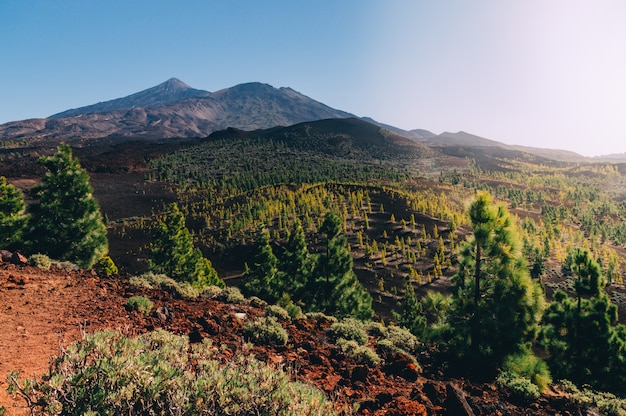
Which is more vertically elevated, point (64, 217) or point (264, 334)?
point (64, 217)

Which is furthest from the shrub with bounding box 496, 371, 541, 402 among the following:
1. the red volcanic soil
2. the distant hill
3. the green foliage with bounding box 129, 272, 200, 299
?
the distant hill

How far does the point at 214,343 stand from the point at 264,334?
1.27m

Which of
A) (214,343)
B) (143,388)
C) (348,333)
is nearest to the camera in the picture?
(143,388)

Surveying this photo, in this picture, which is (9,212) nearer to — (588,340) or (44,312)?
(44,312)

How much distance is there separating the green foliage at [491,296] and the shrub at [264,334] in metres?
5.07

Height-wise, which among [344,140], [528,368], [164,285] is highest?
[344,140]

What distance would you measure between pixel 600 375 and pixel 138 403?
15411 millimetres

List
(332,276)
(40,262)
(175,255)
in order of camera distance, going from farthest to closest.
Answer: (175,255), (332,276), (40,262)

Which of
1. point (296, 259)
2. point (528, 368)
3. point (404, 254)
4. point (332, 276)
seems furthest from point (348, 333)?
point (404, 254)

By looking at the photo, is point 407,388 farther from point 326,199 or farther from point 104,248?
point 326,199

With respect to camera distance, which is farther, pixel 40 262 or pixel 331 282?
pixel 331 282

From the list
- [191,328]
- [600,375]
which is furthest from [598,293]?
[191,328]

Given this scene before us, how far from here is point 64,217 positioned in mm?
15633

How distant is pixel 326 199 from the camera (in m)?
59.0
